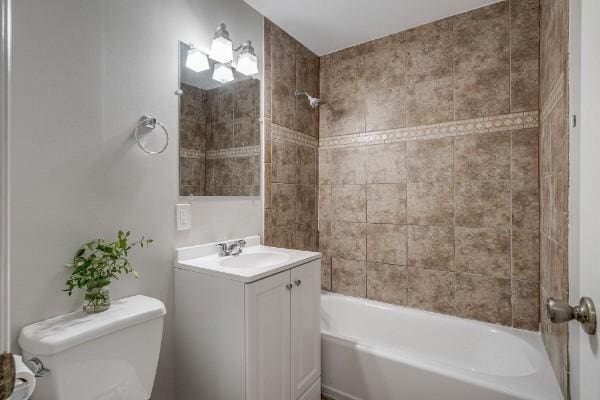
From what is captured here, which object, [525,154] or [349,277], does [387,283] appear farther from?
[525,154]

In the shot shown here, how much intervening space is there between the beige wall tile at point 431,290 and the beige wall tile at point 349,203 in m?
0.59

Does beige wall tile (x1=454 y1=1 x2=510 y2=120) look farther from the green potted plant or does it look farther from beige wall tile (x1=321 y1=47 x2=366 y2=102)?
the green potted plant

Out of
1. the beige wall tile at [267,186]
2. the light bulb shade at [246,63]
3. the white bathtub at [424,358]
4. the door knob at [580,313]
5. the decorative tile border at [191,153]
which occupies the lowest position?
the white bathtub at [424,358]

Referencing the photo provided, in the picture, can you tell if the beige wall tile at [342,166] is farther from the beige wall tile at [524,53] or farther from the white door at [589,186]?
the white door at [589,186]

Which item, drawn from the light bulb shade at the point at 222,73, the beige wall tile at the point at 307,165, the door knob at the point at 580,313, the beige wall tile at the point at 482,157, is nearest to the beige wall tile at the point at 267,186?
the beige wall tile at the point at 307,165

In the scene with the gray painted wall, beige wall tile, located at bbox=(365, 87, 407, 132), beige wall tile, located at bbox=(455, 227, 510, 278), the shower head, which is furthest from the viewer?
the shower head

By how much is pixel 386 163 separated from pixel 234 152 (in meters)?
1.21

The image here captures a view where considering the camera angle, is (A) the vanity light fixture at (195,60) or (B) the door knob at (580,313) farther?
(A) the vanity light fixture at (195,60)

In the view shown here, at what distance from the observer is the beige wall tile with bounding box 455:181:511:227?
202 centimetres

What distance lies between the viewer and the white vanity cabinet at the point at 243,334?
1.32 m

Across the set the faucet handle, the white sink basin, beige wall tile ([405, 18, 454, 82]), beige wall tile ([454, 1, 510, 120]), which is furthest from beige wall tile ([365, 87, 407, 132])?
the faucet handle

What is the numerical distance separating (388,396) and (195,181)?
5.29 ft

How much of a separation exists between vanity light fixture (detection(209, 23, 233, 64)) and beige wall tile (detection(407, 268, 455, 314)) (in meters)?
1.95

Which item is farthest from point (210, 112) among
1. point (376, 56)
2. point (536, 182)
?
point (536, 182)
